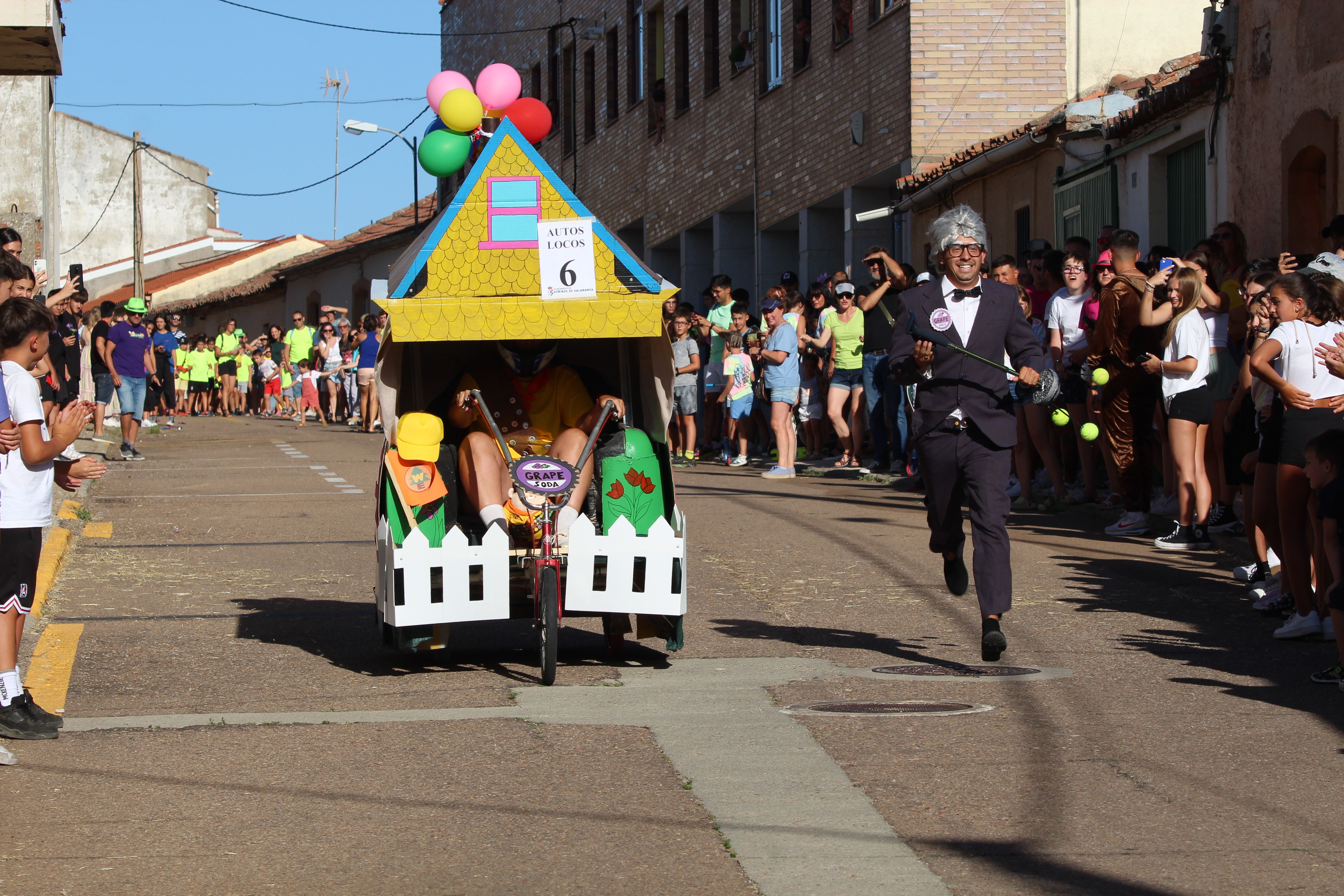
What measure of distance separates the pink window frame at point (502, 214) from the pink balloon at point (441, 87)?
1111 millimetres

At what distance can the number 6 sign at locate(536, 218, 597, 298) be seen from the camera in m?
8.54

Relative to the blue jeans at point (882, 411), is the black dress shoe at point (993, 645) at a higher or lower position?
lower

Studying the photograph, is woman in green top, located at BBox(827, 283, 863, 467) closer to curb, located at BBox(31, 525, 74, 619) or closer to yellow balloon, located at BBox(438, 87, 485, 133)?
curb, located at BBox(31, 525, 74, 619)

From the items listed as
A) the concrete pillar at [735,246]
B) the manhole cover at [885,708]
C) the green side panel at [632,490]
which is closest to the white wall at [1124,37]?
the concrete pillar at [735,246]

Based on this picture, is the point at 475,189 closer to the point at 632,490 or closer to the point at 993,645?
the point at 632,490

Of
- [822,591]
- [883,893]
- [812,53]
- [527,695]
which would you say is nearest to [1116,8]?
[812,53]

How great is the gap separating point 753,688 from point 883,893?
3087 mm

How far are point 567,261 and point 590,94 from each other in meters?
35.6

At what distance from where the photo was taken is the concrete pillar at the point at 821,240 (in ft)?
96.0

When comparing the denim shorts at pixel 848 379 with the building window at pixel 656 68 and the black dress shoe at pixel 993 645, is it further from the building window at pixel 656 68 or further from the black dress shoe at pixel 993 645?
the building window at pixel 656 68

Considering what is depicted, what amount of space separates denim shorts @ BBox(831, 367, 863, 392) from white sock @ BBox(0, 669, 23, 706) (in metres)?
13.1

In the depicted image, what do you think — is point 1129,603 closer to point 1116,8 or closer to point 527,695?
point 527,695

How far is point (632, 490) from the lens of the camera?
8555 millimetres

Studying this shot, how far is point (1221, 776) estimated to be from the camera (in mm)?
5938
